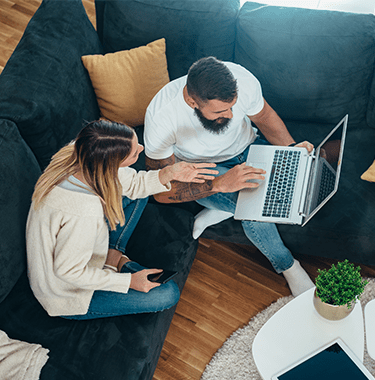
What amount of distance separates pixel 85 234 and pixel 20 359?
45 centimetres

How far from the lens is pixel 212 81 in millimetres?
1389

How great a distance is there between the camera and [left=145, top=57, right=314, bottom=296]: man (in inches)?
56.0

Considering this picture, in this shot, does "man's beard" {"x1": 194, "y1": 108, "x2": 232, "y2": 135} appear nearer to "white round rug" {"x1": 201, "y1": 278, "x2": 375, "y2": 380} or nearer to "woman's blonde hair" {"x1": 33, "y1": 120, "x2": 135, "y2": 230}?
"woman's blonde hair" {"x1": 33, "y1": 120, "x2": 135, "y2": 230}

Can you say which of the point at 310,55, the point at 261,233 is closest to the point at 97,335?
the point at 261,233

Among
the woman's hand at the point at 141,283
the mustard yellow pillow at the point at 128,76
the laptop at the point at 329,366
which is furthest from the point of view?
the mustard yellow pillow at the point at 128,76

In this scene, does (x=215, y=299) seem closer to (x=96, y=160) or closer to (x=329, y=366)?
(x=329, y=366)

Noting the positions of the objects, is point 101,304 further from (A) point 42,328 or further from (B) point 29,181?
(B) point 29,181

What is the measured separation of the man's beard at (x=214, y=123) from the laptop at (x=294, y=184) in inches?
8.2

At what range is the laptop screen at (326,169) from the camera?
1470 millimetres

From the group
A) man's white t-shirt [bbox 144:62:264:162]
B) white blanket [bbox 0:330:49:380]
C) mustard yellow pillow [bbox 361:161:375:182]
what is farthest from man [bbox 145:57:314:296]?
white blanket [bbox 0:330:49:380]

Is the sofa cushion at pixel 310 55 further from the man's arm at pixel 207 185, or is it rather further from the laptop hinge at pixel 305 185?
the man's arm at pixel 207 185

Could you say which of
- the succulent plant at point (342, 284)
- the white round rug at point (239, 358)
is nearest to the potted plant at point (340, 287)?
the succulent plant at point (342, 284)

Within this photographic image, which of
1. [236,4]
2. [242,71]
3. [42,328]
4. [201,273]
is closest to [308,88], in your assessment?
[242,71]

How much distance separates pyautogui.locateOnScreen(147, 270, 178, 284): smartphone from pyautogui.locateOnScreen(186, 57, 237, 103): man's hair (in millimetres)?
657
